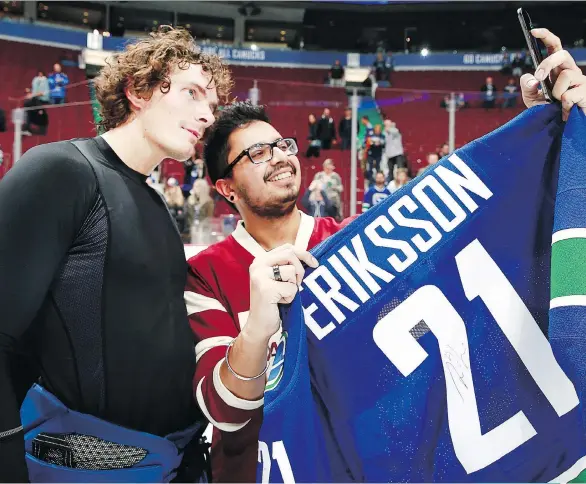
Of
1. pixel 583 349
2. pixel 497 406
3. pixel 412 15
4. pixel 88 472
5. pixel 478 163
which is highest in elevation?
pixel 412 15

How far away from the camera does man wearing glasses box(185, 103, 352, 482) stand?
4.05 ft

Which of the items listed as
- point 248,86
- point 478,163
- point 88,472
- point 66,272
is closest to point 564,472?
point 478,163

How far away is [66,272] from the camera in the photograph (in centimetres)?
118

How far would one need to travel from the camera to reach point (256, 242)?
164 centimetres

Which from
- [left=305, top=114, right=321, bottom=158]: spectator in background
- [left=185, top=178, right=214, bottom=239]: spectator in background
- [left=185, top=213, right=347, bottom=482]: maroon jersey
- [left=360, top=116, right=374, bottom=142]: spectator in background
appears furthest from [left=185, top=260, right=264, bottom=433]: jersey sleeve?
[left=305, top=114, right=321, bottom=158]: spectator in background

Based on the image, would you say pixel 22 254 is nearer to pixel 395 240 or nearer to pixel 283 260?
pixel 283 260

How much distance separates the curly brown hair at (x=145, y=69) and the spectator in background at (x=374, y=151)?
5103 millimetres

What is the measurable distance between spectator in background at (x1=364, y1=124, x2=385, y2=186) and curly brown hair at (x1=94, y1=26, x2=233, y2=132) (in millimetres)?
5103

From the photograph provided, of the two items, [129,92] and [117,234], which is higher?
[129,92]

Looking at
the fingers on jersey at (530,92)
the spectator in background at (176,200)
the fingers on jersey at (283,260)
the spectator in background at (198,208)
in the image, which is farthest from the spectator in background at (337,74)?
the fingers on jersey at (283,260)

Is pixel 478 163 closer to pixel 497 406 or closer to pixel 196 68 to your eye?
pixel 497 406

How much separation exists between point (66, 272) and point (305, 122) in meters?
7.13

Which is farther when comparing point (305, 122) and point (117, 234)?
point (305, 122)

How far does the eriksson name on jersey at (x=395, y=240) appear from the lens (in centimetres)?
132
